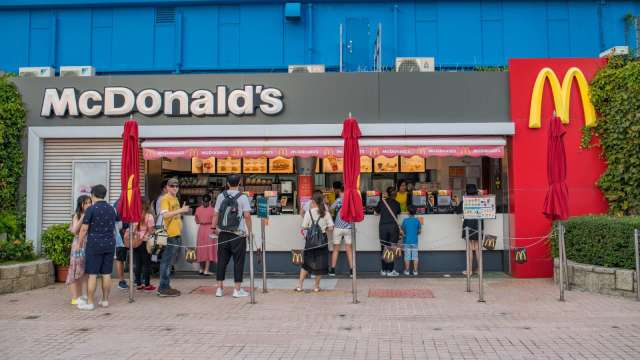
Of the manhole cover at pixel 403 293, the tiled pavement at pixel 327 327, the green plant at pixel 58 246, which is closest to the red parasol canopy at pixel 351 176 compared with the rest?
the tiled pavement at pixel 327 327

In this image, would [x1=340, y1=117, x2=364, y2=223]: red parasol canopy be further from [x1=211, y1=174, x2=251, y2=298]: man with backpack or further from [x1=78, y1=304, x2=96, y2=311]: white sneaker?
[x1=78, y1=304, x2=96, y2=311]: white sneaker

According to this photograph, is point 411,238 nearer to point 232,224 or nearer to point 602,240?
point 602,240

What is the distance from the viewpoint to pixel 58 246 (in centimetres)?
1067

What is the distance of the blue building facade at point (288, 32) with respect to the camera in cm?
1628

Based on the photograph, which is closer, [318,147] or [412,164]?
[318,147]

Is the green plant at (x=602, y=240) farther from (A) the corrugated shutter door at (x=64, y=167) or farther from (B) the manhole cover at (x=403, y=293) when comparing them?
(A) the corrugated shutter door at (x=64, y=167)

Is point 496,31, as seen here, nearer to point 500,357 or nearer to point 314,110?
point 314,110

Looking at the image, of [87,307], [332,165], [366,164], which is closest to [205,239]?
[87,307]

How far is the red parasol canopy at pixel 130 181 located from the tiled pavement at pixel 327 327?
4.75 feet

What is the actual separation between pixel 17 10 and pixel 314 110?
11.6 m

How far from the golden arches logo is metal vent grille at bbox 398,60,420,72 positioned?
248cm

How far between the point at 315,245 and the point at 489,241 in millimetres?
3756

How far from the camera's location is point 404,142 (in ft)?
36.8

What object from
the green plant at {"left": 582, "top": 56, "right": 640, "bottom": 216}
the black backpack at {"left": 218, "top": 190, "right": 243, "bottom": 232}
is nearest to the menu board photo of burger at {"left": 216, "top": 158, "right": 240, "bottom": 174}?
the black backpack at {"left": 218, "top": 190, "right": 243, "bottom": 232}
